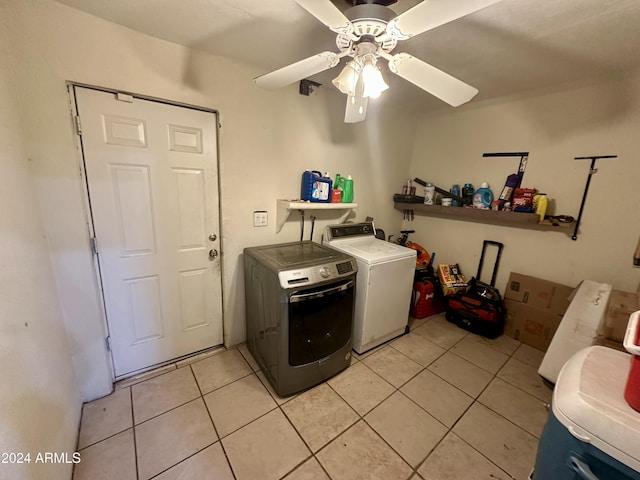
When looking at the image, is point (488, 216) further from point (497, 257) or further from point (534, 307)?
point (534, 307)

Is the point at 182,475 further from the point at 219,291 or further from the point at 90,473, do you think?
the point at 219,291

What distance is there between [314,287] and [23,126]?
1776mm

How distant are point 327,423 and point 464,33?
2.45 meters

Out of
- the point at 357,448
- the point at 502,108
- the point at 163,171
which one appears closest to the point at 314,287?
Answer: the point at 357,448

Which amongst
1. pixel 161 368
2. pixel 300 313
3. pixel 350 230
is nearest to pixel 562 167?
pixel 350 230

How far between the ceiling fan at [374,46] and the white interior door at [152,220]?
31.5 inches

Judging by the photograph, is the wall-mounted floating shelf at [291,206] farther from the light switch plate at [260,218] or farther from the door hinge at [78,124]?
the door hinge at [78,124]

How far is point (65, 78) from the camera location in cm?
133

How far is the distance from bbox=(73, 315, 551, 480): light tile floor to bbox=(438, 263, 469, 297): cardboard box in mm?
784

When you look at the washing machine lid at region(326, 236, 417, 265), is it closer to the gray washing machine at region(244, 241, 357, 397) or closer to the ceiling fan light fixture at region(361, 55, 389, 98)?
the gray washing machine at region(244, 241, 357, 397)

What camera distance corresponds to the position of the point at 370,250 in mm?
2250

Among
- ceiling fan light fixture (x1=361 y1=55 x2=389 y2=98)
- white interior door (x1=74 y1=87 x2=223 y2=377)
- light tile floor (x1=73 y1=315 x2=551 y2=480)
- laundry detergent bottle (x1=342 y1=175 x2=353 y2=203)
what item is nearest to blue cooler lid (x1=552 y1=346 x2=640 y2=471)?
light tile floor (x1=73 y1=315 x2=551 y2=480)

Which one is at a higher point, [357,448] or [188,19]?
[188,19]

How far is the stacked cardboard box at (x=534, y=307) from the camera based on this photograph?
223cm
